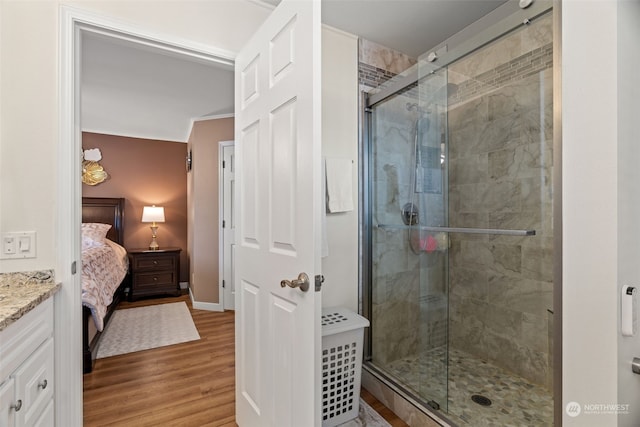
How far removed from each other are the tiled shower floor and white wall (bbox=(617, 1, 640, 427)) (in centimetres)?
104

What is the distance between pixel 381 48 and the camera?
2.42m

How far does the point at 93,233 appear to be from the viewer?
13.0 feet

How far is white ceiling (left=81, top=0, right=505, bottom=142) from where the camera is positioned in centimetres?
197

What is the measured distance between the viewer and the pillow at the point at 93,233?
3.75 meters

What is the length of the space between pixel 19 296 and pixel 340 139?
187cm

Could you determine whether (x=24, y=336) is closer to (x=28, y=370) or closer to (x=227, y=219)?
(x=28, y=370)

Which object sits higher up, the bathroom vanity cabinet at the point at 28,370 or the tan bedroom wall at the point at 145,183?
the tan bedroom wall at the point at 145,183

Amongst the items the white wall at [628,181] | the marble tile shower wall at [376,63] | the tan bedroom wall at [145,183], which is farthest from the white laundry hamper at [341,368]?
the tan bedroom wall at [145,183]

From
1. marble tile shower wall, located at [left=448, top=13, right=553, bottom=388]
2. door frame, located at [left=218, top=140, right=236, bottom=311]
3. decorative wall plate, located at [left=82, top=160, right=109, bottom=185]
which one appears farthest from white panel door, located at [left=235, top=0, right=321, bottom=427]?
decorative wall plate, located at [left=82, top=160, right=109, bottom=185]

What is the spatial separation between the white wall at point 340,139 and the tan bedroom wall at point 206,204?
88.1 inches

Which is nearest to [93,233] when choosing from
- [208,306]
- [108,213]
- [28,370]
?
[108,213]

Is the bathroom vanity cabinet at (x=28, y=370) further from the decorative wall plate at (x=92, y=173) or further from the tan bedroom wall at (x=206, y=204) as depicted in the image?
the decorative wall plate at (x=92, y=173)

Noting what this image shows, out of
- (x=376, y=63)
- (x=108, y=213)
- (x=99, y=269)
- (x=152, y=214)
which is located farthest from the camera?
(x=152, y=214)

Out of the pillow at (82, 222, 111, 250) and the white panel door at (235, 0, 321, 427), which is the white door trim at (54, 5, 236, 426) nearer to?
the white panel door at (235, 0, 321, 427)
